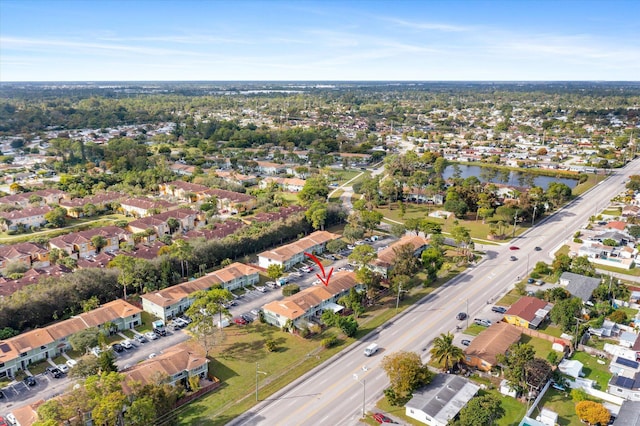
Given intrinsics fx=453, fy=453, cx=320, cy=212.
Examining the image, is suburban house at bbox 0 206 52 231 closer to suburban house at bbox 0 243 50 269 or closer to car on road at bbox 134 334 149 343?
suburban house at bbox 0 243 50 269

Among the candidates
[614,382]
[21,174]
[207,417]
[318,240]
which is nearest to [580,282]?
[614,382]

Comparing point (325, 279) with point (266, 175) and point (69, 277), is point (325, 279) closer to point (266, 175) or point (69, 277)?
point (69, 277)

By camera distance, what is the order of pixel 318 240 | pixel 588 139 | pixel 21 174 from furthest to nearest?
1. pixel 588 139
2. pixel 21 174
3. pixel 318 240

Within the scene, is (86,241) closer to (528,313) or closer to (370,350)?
(370,350)

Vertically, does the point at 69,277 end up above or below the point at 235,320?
above

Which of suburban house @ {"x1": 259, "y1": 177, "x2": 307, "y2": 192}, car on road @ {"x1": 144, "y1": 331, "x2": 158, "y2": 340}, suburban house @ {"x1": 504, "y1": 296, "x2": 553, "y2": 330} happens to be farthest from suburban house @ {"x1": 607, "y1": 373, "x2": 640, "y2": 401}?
suburban house @ {"x1": 259, "y1": 177, "x2": 307, "y2": 192}

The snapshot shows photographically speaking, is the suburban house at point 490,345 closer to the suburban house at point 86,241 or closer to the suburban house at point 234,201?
the suburban house at point 86,241
